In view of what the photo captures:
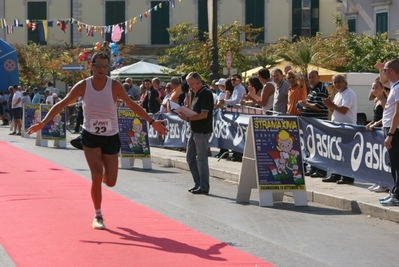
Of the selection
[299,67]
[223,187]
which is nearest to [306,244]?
[223,187]

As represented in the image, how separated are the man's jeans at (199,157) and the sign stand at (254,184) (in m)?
1.02

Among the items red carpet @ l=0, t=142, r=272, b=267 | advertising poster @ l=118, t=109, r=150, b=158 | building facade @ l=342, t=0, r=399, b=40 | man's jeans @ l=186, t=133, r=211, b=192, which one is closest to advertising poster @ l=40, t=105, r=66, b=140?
advertising poster @ l=118, t=109, r=150, b=158

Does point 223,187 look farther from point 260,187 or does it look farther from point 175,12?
point 175,12

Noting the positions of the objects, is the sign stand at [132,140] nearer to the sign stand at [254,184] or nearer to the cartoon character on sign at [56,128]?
the sign stand at [254,184]

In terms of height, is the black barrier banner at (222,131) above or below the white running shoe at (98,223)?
above

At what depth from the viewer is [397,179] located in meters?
11.4

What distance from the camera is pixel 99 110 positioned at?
9.65 m

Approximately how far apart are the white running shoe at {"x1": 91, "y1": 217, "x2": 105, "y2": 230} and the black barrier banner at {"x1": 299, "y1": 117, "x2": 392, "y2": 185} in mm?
4442

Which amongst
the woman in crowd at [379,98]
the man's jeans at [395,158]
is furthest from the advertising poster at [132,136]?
the man's jeans at [395,158]

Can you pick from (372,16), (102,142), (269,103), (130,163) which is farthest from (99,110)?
(372,16)

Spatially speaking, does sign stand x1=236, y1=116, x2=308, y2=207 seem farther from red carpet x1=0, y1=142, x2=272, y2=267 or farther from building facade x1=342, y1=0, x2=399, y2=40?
building facade x1=342, y1=0, x2=399, y2=40

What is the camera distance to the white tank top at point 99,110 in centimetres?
963

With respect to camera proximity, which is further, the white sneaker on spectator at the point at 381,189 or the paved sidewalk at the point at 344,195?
the white sneaker on spectator at the point at 381,189

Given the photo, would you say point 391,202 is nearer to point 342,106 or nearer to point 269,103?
point 342,106
